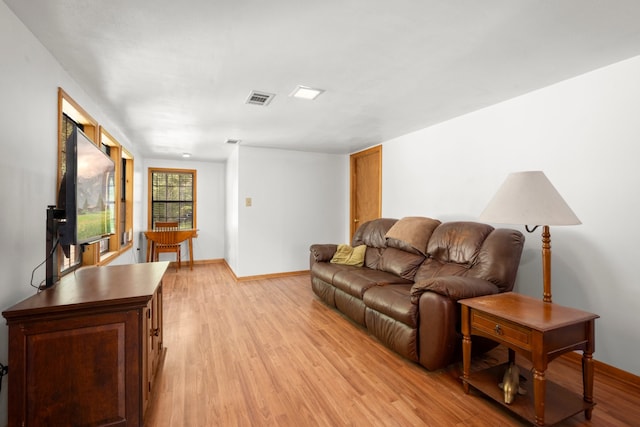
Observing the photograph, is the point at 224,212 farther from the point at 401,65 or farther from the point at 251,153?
the point at 401,65

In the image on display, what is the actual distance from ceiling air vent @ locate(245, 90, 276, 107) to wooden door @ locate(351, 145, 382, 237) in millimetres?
2286

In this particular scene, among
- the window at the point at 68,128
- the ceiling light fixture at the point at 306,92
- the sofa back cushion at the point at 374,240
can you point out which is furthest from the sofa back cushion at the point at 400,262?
the window at the point at 68,128

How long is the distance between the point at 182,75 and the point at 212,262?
4.86 meters

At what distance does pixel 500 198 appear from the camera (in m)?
1.96

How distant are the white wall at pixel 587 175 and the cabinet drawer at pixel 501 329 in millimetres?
1112

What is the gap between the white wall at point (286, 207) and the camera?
4898 mm

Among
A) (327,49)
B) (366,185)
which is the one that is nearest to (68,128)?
(327,49)

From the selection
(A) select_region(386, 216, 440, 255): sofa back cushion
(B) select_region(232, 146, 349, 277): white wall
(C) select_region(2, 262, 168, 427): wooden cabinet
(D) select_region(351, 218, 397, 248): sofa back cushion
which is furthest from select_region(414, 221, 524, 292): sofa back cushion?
(B) select_region(232, 146, 349, 277): white wall

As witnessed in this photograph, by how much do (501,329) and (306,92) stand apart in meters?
2.32

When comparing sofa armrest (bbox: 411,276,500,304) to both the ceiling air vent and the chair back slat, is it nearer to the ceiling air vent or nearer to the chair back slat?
the ceiling air vent

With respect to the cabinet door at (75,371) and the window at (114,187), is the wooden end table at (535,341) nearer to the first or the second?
the cabinet door at (75,371)

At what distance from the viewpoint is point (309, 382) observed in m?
2.05

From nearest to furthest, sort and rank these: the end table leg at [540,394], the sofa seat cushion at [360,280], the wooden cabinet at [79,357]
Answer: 1. the wooden cabinet at [79,357]
2. the end table leg at [540,394]
3. the sofa seat cushion at [360,280]

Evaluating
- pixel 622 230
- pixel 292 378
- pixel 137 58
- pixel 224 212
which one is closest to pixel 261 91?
pixel 137 58
